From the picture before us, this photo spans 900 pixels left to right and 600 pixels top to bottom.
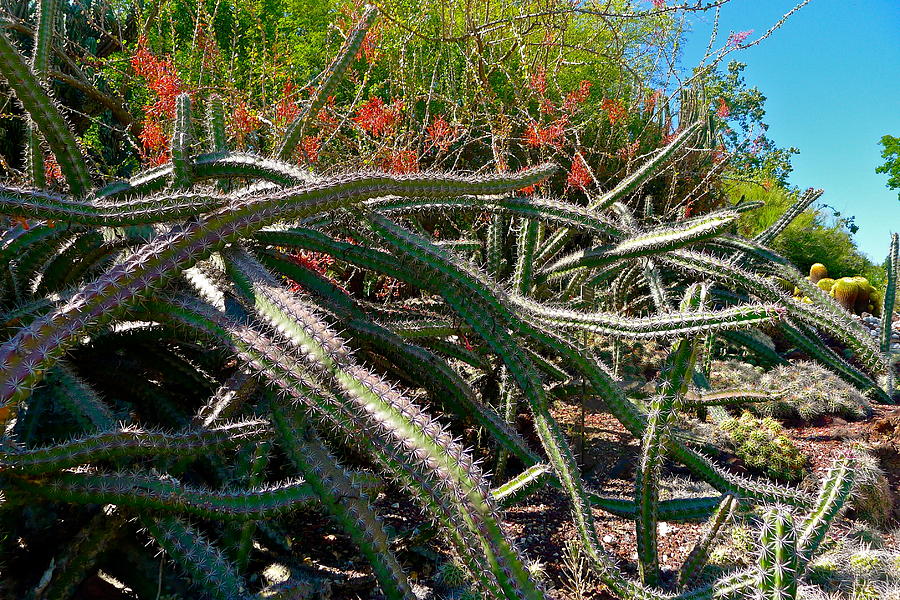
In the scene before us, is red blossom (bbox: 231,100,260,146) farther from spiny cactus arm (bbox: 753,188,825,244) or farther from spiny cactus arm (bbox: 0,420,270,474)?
spiny cactus arm (bbox: 753,188,825,244)

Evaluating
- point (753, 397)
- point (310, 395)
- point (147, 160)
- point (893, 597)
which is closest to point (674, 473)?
point (753, 397)

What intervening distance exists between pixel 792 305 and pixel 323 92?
1518 mm

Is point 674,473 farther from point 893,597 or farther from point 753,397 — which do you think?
point 893,597

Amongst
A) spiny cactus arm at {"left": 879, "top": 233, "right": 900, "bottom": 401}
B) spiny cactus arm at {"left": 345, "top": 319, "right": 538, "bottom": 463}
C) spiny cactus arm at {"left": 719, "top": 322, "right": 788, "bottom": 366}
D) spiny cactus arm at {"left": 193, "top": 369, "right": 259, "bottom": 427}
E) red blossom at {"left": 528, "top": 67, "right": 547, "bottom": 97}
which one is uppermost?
red blossom at {"left": 528, "top": 67, "right": 547, "bottom": 97}

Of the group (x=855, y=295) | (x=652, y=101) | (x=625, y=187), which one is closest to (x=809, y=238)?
(x=855, y=295)

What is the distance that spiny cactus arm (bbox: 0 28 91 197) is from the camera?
1.26 m

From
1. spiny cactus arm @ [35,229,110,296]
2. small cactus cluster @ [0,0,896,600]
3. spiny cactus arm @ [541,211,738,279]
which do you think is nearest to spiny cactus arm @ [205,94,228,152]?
small cactus cluster @ [0,0,896,600]

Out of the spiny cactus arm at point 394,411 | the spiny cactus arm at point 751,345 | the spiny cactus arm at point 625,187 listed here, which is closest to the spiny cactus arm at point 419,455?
the spiny cactus arm at point 394,411

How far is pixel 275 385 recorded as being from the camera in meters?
0.95

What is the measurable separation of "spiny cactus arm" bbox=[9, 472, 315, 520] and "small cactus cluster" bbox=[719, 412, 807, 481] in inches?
76.8

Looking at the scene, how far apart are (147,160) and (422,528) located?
8.21 ft

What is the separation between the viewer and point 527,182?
1511 mm

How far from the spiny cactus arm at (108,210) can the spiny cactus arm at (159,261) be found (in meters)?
0.05

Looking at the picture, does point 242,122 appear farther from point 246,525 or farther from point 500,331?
point 246,525
